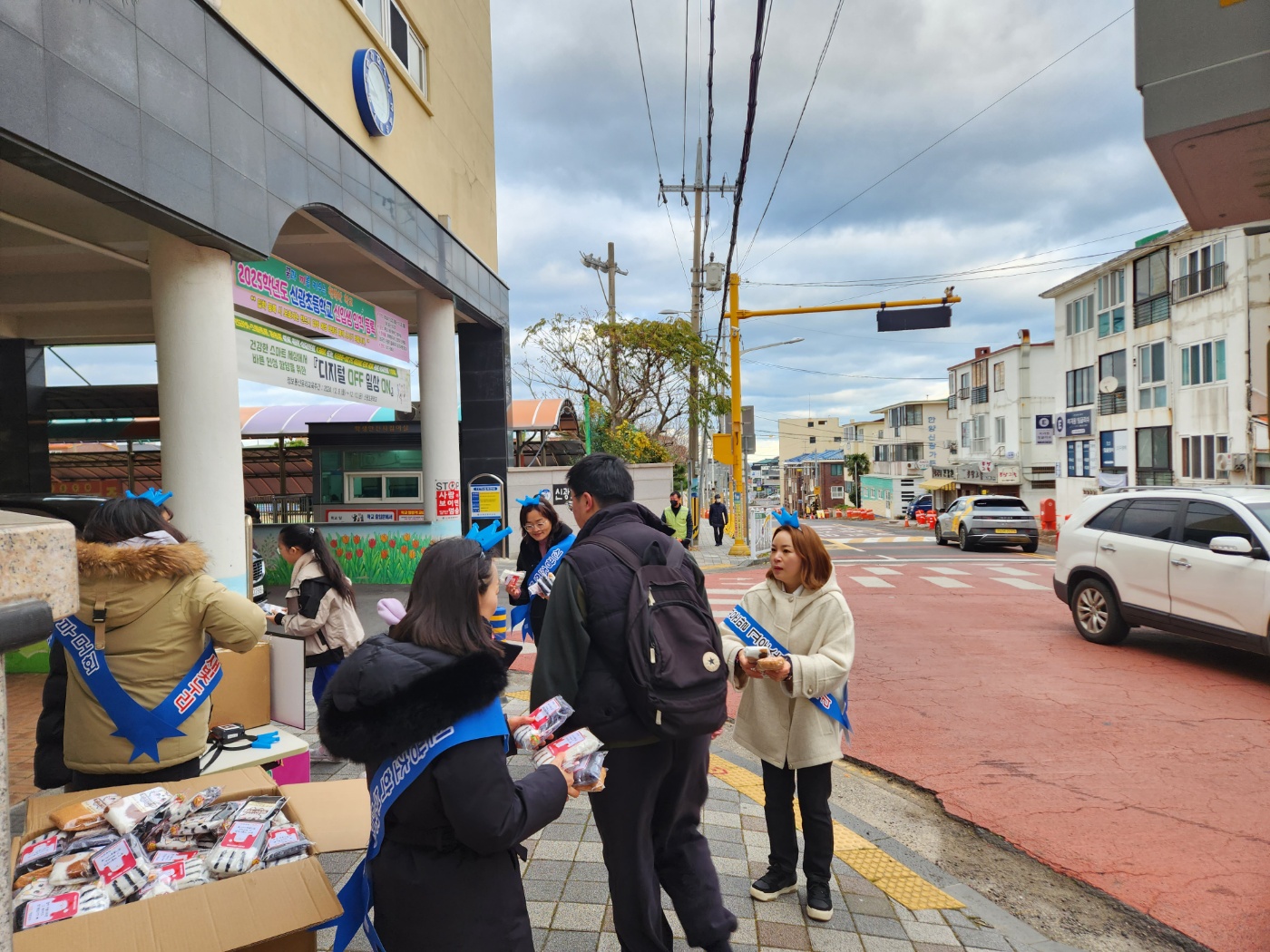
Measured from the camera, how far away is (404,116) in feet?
36.4

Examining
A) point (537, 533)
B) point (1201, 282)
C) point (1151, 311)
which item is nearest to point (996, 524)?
point (1201, 282)

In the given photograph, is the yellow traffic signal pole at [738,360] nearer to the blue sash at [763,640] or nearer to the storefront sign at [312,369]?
the storefront sign at [312,369]

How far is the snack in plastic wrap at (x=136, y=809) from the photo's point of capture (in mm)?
2410

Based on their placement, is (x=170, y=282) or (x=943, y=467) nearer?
(x=170, y=282)

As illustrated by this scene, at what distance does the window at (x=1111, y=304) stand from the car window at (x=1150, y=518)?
76.8 feet

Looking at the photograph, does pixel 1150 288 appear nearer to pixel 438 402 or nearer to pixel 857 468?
pixel 438 402

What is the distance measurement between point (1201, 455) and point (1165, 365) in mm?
3373

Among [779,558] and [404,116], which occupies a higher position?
[404,116]

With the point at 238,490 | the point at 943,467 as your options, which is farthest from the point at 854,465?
the point at 238,490

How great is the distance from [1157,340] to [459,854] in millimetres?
29637

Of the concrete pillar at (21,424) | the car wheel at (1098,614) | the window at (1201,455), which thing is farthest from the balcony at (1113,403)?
the concrete pillar at (21,424)

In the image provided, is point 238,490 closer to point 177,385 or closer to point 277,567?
point 177,385

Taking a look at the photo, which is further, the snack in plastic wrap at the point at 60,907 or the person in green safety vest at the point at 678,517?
the person in green safety vest at the point at 678,517

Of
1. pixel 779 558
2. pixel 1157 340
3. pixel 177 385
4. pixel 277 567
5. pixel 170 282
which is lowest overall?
pixel 277 567
